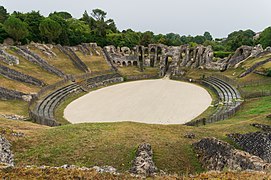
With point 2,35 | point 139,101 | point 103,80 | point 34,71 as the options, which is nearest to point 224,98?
point 139,101

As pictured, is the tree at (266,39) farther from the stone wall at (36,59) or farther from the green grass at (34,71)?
the green grass at (34,71)

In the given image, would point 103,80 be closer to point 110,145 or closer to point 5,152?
point 110,145

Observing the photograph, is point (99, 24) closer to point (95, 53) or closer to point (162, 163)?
point (95, 53)

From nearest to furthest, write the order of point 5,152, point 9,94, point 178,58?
1. point 5,152
2. point 9,94
3. point 178,58

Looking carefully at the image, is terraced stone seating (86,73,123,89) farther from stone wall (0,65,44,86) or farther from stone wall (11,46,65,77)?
stone wall (0,65,44,86)

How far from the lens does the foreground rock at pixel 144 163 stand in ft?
37.2

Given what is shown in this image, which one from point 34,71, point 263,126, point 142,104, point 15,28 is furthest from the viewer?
point 15,28

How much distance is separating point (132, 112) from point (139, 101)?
5.09 m

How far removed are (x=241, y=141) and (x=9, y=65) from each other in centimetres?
3699

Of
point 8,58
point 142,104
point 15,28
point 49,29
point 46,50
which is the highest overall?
point 49,29

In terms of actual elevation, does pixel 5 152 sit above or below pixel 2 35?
below

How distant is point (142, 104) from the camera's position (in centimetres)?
3600

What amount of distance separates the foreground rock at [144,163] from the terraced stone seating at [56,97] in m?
14.1

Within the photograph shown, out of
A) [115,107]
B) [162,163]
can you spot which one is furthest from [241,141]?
[115,107]
